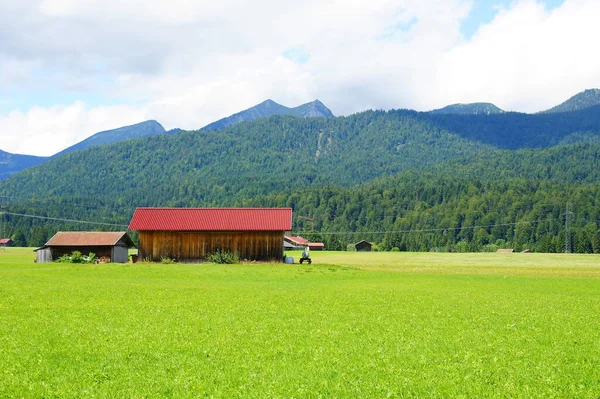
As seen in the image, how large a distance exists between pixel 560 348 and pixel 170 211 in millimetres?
57907

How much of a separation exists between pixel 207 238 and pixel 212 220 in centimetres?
216

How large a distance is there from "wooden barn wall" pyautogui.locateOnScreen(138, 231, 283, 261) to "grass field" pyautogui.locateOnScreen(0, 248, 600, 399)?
125 ft

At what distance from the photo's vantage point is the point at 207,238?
66.4m

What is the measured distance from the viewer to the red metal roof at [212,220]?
217 feet

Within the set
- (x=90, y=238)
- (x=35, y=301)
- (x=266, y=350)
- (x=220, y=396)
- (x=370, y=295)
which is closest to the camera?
(x=220, y=396)

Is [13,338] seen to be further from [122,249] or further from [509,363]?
[122,249]

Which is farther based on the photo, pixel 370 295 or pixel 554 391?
pixel 370 295

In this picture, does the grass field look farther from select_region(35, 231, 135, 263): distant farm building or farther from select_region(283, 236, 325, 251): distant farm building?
select_region(283, 236, 325, 251): distant farm building

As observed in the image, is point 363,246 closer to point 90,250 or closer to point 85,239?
point 90,250

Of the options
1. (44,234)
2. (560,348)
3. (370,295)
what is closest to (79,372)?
(560,348)

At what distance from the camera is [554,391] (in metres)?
11.6

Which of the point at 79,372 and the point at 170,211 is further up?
the point at 170,211

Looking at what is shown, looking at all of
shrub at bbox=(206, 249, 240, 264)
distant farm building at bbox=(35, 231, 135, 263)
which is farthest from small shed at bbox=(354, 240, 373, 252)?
shrub at bbox=(206, 249, 240, 264)

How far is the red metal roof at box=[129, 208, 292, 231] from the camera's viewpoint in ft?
217
